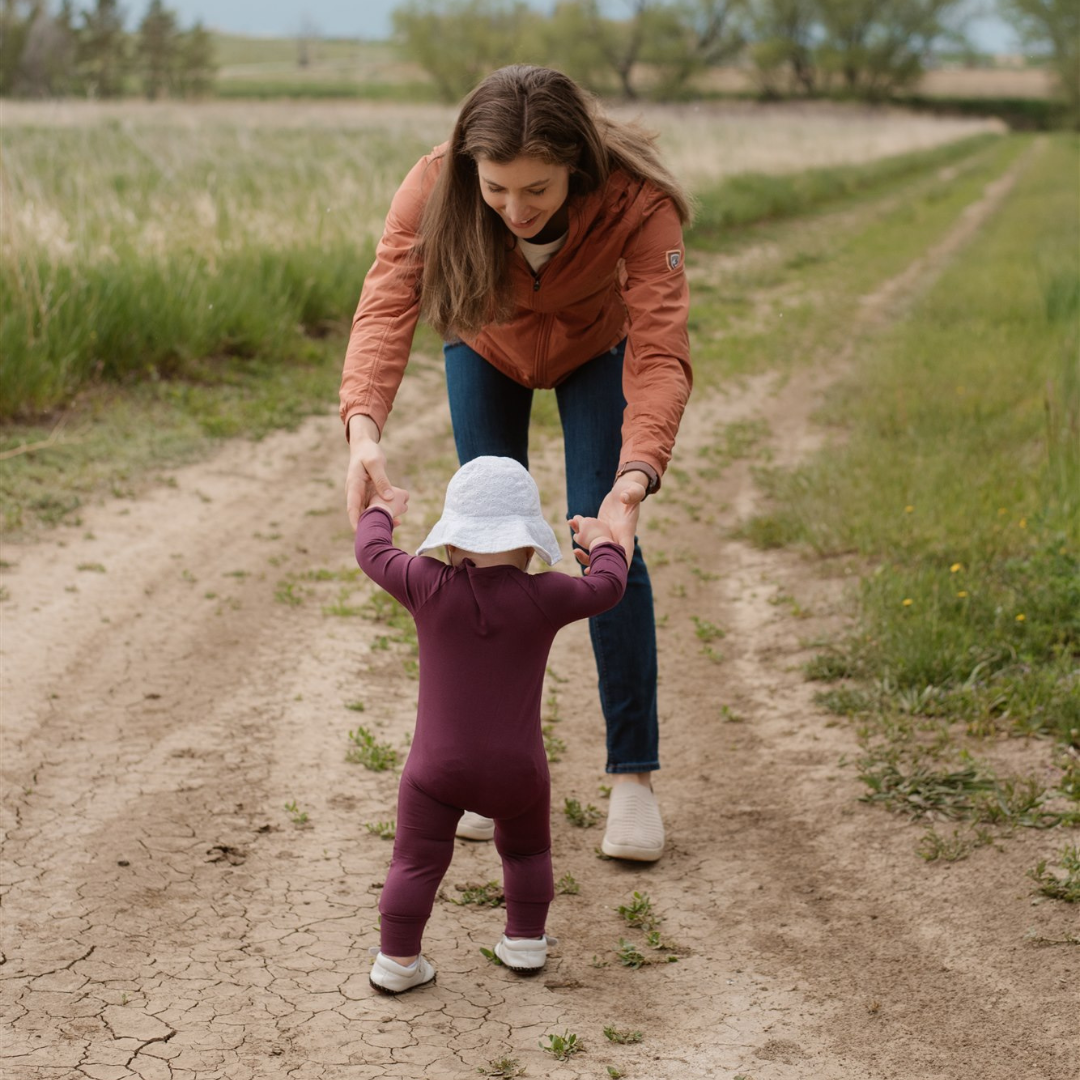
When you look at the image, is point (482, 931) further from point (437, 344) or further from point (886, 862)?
point (437, 344)

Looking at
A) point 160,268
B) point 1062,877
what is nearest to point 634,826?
point 1062,877

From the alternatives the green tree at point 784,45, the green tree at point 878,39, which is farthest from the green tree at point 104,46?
the green tree at point 878,39

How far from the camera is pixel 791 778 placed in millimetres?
3445

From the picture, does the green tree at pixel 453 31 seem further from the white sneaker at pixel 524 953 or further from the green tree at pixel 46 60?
the white sneaker at pixel 524 953

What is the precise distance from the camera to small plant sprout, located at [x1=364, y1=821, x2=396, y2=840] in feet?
10.0

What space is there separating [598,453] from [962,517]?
2700 mm

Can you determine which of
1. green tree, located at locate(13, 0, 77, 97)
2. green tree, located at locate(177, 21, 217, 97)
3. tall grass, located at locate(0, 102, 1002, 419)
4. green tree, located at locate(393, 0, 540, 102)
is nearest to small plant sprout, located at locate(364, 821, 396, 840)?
tall grass, located at locate(0, 102, 1002, 419)

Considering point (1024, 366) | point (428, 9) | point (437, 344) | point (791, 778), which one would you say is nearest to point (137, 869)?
point (791, 778)

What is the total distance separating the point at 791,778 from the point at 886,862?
48 cm

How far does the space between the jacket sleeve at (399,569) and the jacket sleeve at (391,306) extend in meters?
0.43

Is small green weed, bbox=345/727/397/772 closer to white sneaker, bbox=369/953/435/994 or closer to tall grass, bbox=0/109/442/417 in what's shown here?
white sneaker, bbox=369/953/435/994

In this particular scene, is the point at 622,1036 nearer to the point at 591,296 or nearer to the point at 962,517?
the point at 591,296

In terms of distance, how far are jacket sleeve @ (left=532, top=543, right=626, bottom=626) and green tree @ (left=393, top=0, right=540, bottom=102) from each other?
4019 centimetres

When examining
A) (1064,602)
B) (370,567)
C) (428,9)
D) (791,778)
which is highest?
(428,9)
